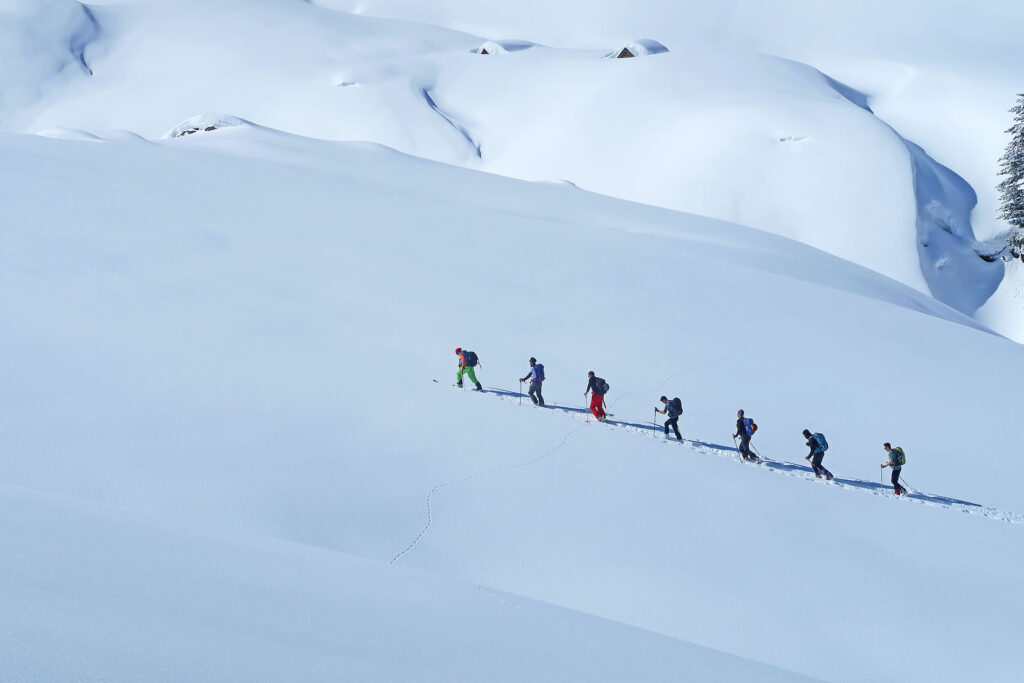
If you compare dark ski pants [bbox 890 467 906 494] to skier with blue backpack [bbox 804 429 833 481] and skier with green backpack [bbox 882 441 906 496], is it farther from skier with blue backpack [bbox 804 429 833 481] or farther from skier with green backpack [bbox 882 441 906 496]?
skier with blue backpack [bbox 804 429 833 481]

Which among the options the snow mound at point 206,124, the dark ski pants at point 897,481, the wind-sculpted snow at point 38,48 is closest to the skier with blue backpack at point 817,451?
the dark ski pants at point 897,481

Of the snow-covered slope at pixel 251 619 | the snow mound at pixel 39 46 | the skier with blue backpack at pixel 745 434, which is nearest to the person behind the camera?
the snow-covered slope at pixel 251 619

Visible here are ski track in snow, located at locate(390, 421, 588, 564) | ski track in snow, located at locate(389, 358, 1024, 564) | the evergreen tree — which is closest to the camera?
ski track in snow, located at locate(390, 421, 588, 564)

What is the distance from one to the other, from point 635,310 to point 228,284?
951cm

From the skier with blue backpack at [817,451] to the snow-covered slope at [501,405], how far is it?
257mm

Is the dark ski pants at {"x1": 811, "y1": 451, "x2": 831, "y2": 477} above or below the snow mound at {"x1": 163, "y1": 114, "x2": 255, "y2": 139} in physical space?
below

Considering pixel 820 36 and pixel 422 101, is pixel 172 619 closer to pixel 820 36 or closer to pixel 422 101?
pixel 422 101

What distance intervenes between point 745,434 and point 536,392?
373 cm

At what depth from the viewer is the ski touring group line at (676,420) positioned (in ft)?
41.8

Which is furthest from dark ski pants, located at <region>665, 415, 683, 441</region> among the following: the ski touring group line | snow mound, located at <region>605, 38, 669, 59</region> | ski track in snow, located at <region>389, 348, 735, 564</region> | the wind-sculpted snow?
the wind-sculpted snow

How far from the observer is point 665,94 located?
181 ft

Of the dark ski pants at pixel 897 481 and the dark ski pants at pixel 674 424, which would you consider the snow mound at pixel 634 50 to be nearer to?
the dark ski pants at pixel 674 424

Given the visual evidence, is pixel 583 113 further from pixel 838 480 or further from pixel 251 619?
pixel 251 619

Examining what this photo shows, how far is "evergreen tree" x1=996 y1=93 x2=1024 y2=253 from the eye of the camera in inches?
1689
